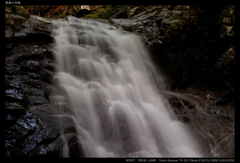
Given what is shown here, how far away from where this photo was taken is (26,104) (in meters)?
3.33

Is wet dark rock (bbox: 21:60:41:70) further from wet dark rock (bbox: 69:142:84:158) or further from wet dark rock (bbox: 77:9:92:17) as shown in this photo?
wet dark rock (bbox: 77:9:92:17)

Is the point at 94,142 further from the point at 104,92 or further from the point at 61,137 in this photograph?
the point at 104,92

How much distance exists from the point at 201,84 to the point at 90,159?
514 cm

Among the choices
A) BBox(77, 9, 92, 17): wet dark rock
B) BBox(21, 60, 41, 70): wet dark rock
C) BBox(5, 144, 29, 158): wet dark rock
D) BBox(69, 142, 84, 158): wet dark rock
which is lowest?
BBox(69, 142, 84, 158): wet dark rock

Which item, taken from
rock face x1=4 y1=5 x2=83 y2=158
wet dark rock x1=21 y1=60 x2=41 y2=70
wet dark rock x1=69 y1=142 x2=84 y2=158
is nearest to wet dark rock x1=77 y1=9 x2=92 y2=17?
rock face x1=4 y1=5 x2=83 y2=158

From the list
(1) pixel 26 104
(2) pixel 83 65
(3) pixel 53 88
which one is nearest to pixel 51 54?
(2) pixel 83 65

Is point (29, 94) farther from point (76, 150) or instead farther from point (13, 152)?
point (76, 150)

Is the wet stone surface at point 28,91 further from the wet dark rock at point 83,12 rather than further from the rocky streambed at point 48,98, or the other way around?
the wet dark rock at point 83,12

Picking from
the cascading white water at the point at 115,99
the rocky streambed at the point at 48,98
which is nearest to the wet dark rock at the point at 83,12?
the cascading white water at the point at 115,99

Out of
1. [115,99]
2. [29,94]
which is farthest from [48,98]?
[115,99]

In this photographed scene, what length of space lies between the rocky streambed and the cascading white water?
31cm

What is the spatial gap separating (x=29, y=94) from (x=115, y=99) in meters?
2.62

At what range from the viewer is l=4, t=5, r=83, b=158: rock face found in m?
2.58

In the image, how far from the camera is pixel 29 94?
363 cm
